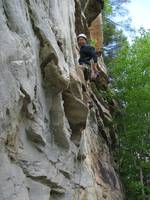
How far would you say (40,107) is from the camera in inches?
422

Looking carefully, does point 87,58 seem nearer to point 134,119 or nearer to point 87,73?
point 87,73

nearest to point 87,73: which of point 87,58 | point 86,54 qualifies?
point 87,58

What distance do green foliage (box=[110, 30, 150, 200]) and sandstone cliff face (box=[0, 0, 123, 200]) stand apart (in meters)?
6.30

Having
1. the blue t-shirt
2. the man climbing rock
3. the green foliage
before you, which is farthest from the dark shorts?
the green foliage

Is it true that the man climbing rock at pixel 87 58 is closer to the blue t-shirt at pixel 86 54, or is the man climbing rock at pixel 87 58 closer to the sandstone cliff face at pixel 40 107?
the blue t-shirt at pixel 86 54

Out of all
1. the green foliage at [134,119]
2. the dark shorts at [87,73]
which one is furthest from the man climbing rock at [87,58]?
the green foliage at [134,119]

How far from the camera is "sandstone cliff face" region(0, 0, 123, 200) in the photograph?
896cm

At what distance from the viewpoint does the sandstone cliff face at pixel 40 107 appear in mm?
8961

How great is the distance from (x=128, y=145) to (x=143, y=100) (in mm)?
2338

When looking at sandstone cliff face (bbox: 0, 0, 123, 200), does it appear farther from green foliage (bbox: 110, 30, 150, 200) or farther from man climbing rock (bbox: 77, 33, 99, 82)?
green foliage (bbox: 110, 30, 150, 200)

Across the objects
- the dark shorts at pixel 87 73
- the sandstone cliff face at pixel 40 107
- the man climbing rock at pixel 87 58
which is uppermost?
the man climbing rock at pixel 87 58

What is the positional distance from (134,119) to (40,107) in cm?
1263

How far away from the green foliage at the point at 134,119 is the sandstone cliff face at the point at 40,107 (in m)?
6.30

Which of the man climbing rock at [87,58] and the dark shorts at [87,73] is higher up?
the man climbing rock at [87,58]
